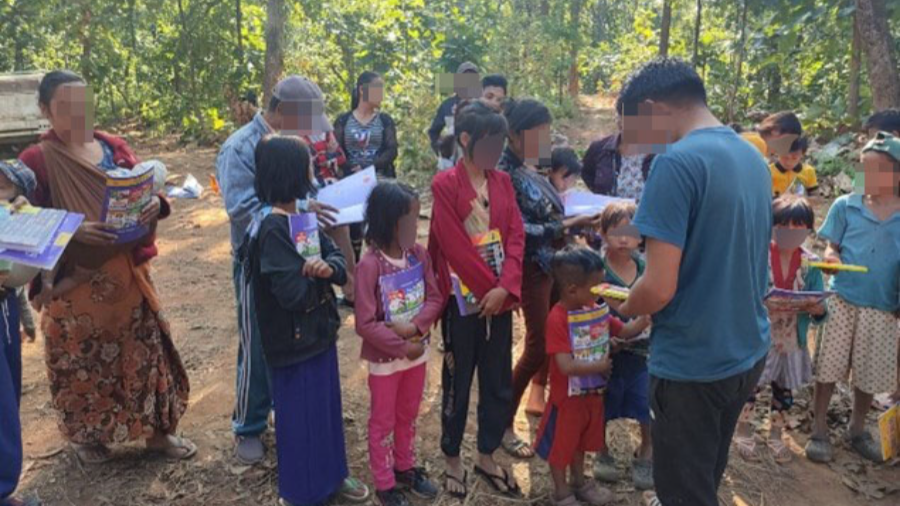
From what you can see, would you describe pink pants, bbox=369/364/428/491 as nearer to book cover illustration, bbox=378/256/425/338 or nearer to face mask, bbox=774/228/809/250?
book cover illustration, bbox=378/256/425/338

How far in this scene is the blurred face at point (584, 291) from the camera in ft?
10.4

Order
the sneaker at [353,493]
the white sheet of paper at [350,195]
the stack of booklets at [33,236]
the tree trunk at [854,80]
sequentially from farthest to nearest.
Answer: the tree trunk at [854,80] → the white sheet of paper at [350,195] → the sneaker at [353,493] → the stack of booklets at [33,236]

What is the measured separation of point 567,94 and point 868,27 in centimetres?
889

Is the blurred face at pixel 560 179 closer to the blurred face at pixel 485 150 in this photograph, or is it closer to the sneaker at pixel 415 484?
the blurred face at pixel 485 150

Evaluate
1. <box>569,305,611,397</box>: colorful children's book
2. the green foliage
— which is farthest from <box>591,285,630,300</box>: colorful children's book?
the green foliage

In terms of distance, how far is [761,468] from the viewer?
3855mm

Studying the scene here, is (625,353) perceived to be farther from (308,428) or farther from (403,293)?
(308,428)

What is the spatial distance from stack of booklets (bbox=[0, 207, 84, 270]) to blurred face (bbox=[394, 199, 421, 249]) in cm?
136

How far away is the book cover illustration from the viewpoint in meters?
3.08

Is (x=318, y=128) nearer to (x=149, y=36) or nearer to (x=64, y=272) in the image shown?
(x=64, y=272)

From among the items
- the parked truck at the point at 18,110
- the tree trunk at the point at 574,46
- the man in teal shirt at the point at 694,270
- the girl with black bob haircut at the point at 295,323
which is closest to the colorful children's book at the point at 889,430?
the man in teal shirt at the point at 694,270

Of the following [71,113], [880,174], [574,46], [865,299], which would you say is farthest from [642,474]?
[574,46]

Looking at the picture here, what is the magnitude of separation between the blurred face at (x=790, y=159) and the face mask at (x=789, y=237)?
109cm

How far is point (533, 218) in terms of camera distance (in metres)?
3.59
